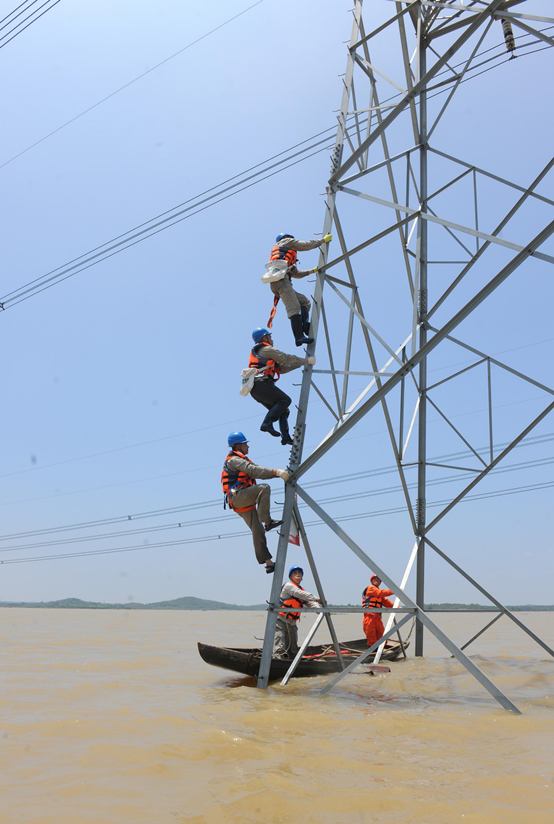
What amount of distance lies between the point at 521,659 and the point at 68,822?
1421 cm

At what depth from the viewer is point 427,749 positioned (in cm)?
576

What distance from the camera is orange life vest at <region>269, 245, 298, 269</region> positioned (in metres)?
10.2

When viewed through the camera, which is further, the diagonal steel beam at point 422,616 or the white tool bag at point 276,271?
the white tool bag at point 276,271

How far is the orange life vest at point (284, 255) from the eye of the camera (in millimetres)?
10188

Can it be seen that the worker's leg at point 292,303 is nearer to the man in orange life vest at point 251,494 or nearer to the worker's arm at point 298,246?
the worker's arm at point 298,246

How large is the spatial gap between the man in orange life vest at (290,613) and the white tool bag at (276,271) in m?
5.10

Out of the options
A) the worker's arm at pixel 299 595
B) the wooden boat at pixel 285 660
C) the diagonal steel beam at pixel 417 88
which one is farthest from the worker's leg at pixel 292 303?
the wooden boat at pixel 285 660

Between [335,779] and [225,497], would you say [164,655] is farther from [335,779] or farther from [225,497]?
Answer: [335,779]

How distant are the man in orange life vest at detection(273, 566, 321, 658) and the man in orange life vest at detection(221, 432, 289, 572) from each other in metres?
1.28

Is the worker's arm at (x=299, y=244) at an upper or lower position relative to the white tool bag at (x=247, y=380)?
upper

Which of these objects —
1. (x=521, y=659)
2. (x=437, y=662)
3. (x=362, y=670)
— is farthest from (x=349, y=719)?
(x=521, y=659)

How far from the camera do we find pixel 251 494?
30.7 ft

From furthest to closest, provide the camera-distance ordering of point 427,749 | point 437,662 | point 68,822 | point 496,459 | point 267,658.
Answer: point 437,662 < point 496,459 < point 267,658 < point 427,749 < point 68,822

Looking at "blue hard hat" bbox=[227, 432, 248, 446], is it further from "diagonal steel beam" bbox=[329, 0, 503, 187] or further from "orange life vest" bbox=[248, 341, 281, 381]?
"diagonal steel beam" bbox=[329, 0, 503, 187]
